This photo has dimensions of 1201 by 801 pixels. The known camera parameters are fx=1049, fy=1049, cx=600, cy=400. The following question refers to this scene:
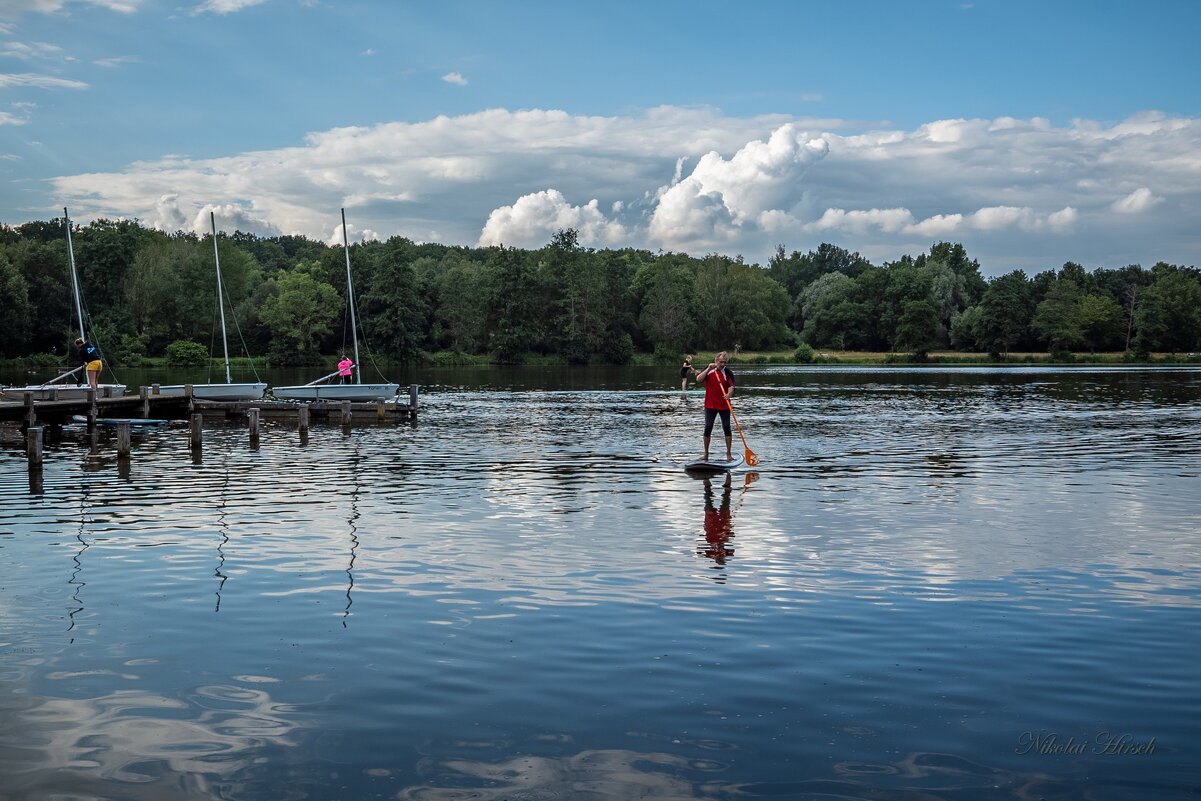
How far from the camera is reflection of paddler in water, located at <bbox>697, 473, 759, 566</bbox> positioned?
16625 mm

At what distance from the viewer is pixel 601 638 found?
11.5 meters

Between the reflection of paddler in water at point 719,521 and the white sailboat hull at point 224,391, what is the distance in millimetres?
31946

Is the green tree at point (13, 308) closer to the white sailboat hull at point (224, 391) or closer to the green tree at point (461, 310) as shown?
the green tree at point (461, 310)

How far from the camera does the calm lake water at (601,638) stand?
8.06m

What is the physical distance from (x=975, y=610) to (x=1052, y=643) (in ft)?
4.95

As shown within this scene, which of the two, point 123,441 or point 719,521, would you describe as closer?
point 719,521

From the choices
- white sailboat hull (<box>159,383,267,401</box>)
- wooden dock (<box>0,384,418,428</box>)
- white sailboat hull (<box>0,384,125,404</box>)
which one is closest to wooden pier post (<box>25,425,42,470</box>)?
white sailboat hull (<box>0,384,125,404</box>)

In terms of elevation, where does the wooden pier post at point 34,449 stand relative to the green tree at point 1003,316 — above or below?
below

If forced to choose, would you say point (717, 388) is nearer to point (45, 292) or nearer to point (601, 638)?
point (601, 638)

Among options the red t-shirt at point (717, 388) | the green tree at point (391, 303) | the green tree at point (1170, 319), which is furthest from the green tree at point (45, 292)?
the green tree at point (1170, 319)

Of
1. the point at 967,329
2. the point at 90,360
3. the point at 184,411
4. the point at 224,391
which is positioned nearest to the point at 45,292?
the point at 184,411

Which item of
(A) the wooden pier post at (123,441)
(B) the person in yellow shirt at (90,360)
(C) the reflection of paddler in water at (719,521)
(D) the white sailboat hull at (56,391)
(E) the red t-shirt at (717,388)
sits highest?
(B) the person in yellow shirt at (90,360)

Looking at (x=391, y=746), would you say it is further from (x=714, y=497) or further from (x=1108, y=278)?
(x=1108, y=278)

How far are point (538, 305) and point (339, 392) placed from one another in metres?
112
